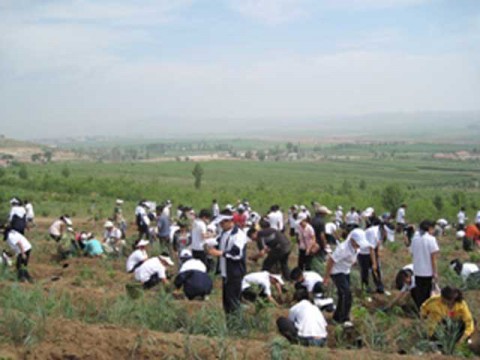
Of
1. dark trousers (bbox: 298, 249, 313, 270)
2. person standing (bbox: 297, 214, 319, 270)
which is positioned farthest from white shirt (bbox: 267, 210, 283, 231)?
person standing (bbox: 297, 214, 319, 270)

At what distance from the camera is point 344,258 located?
7707 millimetres

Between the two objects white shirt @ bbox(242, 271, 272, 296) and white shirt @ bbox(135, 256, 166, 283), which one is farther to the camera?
white shirt @ bbox(135, 256, 166, 283)

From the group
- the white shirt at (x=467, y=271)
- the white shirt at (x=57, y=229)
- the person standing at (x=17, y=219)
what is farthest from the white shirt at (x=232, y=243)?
the white shirt at (x=57, y=229)

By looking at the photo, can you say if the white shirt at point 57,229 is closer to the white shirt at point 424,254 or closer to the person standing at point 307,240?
the person standing at point 307,240

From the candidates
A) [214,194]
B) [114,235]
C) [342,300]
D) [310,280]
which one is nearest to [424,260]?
[342,300]

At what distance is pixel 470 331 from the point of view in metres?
6.46

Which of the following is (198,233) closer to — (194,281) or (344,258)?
(194,281)

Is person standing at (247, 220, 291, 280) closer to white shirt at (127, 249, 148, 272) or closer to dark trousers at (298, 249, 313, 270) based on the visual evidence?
dark trousers at (298, 249, 313, 270)

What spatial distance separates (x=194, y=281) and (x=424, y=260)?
Result: 3.42 metres

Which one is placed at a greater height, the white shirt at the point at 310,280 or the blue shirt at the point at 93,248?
the white shirt at the point at 310,280

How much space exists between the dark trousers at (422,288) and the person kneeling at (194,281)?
122 inches

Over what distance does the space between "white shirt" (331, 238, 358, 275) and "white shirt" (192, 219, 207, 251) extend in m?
2.90

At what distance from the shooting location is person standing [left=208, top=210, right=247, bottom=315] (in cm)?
727

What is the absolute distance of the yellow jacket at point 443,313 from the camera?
6518 millimetres
